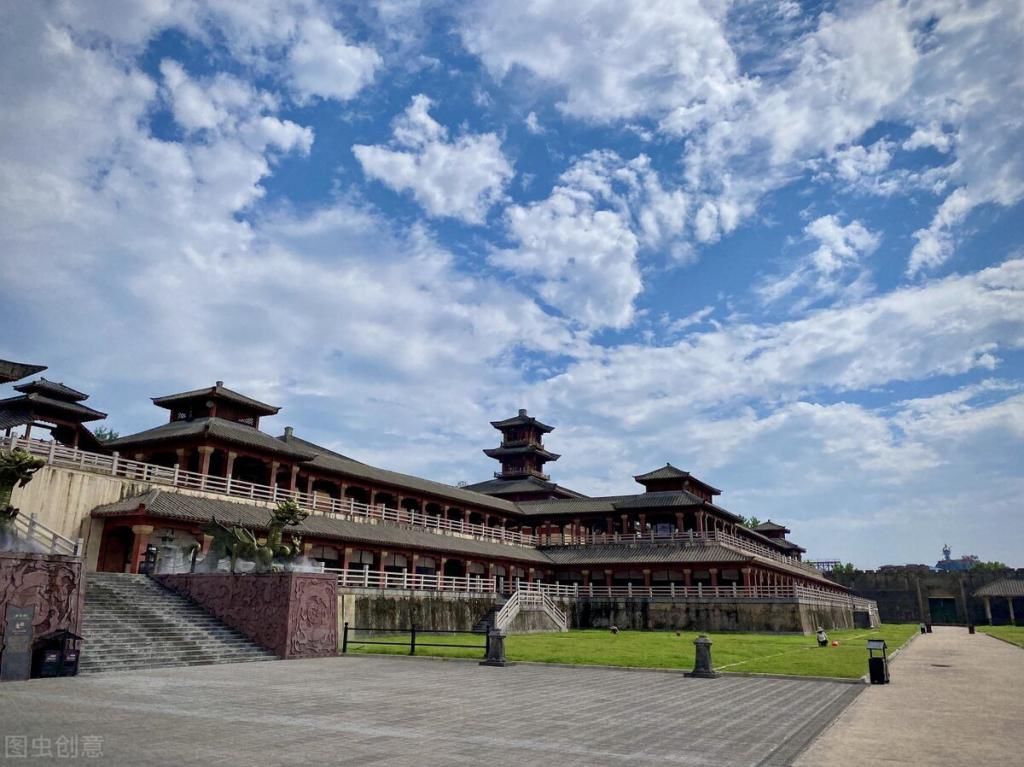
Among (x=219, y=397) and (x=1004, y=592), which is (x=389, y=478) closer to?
(x=219, y=397)

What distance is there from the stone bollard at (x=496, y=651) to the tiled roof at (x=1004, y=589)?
72632 mm

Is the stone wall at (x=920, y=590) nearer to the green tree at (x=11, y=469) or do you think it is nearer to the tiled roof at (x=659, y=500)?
the tiled roof at (x=659, y=500)

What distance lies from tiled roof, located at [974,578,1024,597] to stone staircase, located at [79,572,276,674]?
253ft

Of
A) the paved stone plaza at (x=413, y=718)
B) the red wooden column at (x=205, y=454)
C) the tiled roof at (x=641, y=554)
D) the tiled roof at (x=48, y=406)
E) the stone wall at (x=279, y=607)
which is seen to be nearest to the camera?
the paved stone plaza at (x=413, y=718)

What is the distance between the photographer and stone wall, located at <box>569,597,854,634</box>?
4116 centimetres

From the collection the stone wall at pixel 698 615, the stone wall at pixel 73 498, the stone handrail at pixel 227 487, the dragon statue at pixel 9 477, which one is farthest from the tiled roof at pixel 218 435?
the stone wall at pixel 698 615

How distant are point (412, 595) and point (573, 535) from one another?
81.7 ft

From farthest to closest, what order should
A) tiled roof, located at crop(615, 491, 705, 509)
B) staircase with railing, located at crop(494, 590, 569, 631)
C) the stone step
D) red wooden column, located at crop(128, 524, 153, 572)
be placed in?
tiled roof, located at crop(615, 491, 705, 509), staircase with railing, located at crop(494, 590, 569, 631), red wooden column, located at crop(128, 524, 153, 572), the stone step

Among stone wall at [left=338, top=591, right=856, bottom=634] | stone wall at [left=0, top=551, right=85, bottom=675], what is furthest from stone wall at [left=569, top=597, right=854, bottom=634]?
stone wall at [left=0, top=551, right=85, bottom=675]

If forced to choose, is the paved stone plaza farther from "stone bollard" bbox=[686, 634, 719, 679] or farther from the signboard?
"stone bollard" bbox=[686, 634, 719, 679]

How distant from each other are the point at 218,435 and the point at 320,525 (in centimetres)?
677

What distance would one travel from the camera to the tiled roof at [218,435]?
114ft

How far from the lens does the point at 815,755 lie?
8.50 meters

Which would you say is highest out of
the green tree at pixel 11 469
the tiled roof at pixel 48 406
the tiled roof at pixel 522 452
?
the tiled roof at pixel 522 452
